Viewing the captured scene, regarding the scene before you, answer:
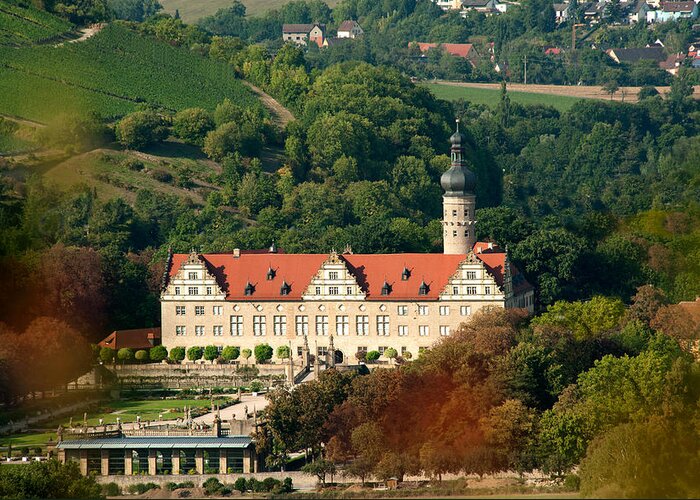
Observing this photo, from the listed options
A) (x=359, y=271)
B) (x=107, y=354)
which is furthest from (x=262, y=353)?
(x=107, y=354)

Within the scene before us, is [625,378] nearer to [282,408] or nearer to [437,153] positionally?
[282,408]

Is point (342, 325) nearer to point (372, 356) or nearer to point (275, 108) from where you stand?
point (372, 356)

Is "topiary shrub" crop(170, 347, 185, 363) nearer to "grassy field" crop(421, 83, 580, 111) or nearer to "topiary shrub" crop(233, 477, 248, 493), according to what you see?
"topiary shrub" crop(233, 477, 248, 493)

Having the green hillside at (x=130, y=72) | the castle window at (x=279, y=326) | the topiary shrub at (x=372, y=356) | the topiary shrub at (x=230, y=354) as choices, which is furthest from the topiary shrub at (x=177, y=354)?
the green hillside at (x=130, y=72)

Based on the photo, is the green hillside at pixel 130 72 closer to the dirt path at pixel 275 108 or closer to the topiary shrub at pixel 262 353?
the dirt path at pixel 275 108

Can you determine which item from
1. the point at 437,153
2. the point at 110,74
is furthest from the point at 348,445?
the point at 437,153

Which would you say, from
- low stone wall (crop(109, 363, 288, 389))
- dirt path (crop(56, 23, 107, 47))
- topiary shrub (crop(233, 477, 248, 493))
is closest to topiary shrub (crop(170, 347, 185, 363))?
low stone wall (crop(109, 363, 288, 389))
